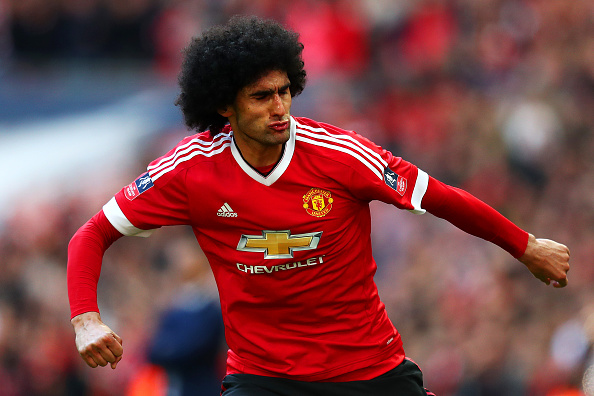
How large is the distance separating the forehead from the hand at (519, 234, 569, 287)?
148cm

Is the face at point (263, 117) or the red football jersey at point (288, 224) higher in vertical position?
the face at point (263, 117)

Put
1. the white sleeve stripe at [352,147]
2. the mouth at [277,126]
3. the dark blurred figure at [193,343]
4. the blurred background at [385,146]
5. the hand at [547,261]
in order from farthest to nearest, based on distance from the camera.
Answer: the blurred background at [385,146] → the dark blurred figure at [193,343] → the hand at [547,261] → the white sleeve stripe at [352,147] → the mouth at [277,126]

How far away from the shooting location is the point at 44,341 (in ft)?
31.6

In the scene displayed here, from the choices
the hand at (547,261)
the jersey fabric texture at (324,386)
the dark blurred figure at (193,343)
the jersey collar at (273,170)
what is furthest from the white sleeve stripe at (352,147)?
the dark blurred figure at (193,343)

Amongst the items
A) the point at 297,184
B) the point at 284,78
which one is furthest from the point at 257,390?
the point at 284,78

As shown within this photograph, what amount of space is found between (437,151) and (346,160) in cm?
567

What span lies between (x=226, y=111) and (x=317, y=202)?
63cm

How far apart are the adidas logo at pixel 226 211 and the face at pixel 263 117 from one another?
0.24m

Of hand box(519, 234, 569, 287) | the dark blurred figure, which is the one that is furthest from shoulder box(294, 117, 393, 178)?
the dark blurred figure

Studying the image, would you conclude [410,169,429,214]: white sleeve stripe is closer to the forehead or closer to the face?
the face

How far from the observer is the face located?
180 inches

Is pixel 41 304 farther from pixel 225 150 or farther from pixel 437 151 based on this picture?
pixel 225 150

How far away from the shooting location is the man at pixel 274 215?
4641mm

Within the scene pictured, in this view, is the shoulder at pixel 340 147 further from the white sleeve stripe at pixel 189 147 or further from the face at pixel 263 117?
the white sleeve stripe at pixel 189 147
